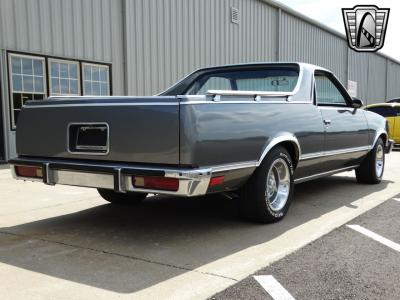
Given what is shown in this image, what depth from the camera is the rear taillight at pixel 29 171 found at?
4238 millimetres

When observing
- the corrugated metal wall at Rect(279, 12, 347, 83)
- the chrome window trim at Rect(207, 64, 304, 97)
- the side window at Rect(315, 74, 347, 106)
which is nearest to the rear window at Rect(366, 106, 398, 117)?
the corrugated metal wall at Rect(279, 12, 347, 83)

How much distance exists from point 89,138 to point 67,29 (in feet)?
22.6

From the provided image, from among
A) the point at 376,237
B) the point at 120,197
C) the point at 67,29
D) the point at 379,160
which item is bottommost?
the point at 376,237

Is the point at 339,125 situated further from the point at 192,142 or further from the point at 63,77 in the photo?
the point at 63,77

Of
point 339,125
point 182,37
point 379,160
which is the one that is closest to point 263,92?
point 339,125

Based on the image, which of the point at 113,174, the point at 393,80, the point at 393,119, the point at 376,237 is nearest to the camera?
the point at 113,174

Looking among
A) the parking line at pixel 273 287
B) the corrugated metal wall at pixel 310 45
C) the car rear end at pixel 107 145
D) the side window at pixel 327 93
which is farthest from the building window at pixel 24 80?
the corrugated metal wall at pixel 310 45

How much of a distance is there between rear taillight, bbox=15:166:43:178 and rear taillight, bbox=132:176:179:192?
1.06 meters

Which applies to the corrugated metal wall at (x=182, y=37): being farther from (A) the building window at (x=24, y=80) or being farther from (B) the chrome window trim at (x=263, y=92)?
(B) the chrome window trim at (x=263, y=92)

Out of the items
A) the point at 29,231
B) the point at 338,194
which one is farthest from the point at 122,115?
the point at 338,194

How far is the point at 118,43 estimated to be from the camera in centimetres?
1141

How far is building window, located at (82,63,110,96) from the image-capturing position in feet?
35.6

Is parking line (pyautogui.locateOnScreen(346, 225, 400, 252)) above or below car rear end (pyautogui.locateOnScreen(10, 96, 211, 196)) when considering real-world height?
below

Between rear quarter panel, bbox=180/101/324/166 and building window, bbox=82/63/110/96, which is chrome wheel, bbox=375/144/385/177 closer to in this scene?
rear quarter panel, bbox=180/101/324/166
